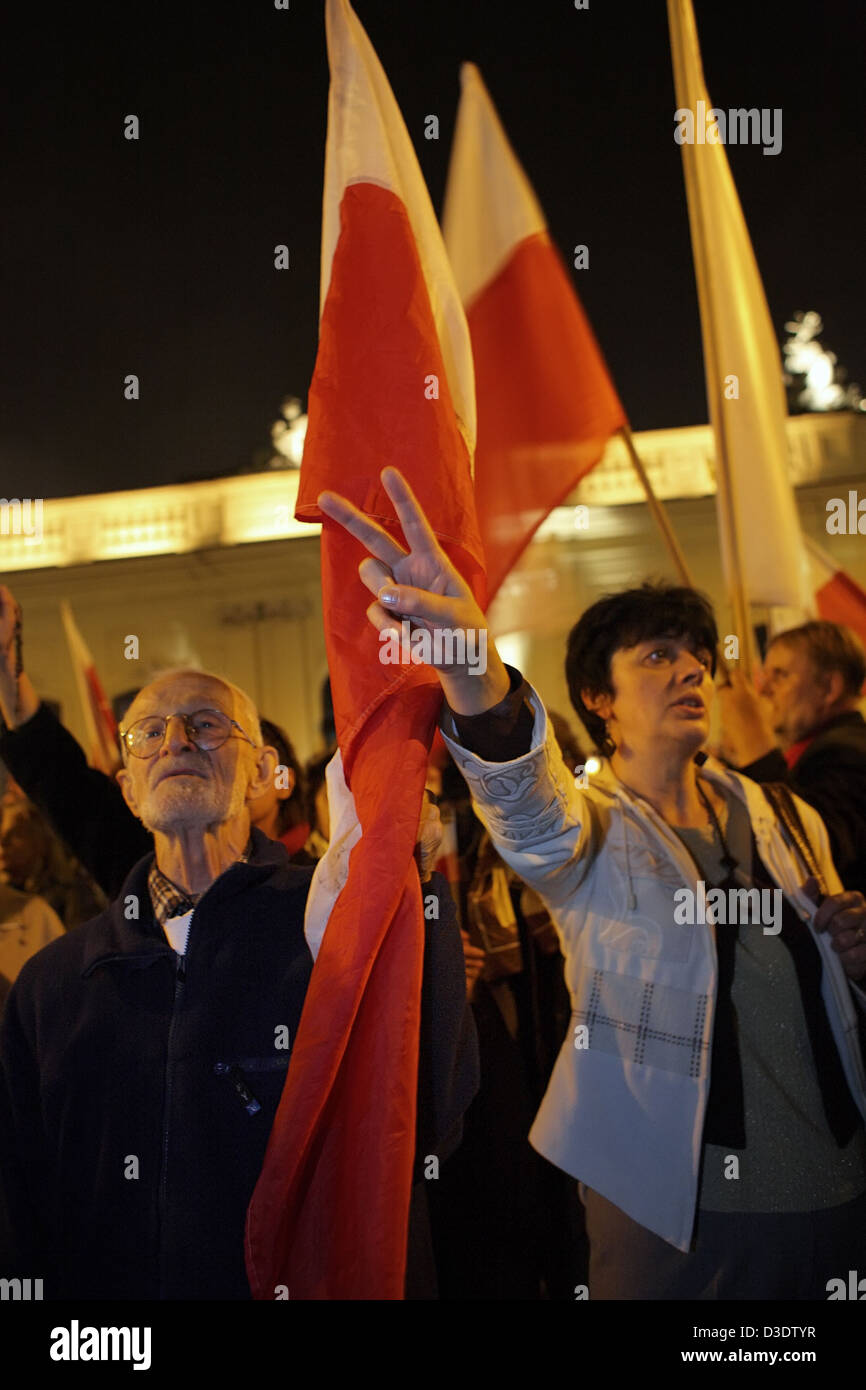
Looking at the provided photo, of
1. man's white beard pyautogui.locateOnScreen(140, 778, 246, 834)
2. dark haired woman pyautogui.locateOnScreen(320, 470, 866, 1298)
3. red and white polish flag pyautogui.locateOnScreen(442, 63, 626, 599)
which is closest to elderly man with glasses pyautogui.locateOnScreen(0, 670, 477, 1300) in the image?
man's white beard pyautogui.locateOnScreen(140, 778, 246, 834)

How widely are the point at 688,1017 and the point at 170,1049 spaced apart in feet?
2.68

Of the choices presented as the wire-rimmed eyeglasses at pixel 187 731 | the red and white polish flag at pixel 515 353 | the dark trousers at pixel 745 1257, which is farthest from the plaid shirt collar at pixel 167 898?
the red and white polish flag at pixel 515 353

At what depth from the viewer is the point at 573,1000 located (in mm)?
2008

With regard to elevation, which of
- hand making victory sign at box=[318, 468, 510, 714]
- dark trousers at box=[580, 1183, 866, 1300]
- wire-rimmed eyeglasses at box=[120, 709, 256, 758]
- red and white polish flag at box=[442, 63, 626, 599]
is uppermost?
red and white polish flag at box=[442, 63, 626, 599]

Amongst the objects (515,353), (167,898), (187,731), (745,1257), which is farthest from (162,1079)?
(515,353)

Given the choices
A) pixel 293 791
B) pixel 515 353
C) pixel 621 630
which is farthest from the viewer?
pixel 293 791

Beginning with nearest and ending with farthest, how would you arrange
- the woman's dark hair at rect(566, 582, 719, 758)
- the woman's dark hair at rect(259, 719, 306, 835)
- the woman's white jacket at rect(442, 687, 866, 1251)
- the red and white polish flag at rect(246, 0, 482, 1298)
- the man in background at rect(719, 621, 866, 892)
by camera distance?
the red and white polish flag at rect(246, 0, 482, 1298) < the woman's white jacket at rect(442, 687, 866, 1251) < the woman's dark hair at rect(566, 582, 719, 758) < the man in background at rect(719, 621, 866, 892) < the woman's dark hair at rect(259, 719, 306, 835)

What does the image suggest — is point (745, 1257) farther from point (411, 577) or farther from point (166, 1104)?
point (411, 577)

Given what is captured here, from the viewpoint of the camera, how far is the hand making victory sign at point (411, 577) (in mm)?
1488

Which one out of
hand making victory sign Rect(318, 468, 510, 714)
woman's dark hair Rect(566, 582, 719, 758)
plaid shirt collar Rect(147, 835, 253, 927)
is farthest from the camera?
woman's dark hair Rect(566, 582, 719, 758)

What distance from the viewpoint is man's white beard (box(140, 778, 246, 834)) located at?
190 centimetres

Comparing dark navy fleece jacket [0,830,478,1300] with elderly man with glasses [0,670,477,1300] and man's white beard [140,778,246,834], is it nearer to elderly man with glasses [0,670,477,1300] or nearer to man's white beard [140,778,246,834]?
elderly man with glasses [0,670,477,1300]

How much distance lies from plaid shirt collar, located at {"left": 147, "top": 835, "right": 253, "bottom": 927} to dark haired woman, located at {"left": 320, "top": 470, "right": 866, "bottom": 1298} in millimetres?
515

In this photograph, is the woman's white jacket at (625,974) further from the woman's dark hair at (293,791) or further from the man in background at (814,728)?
the woman's dark hair at (293,791)
